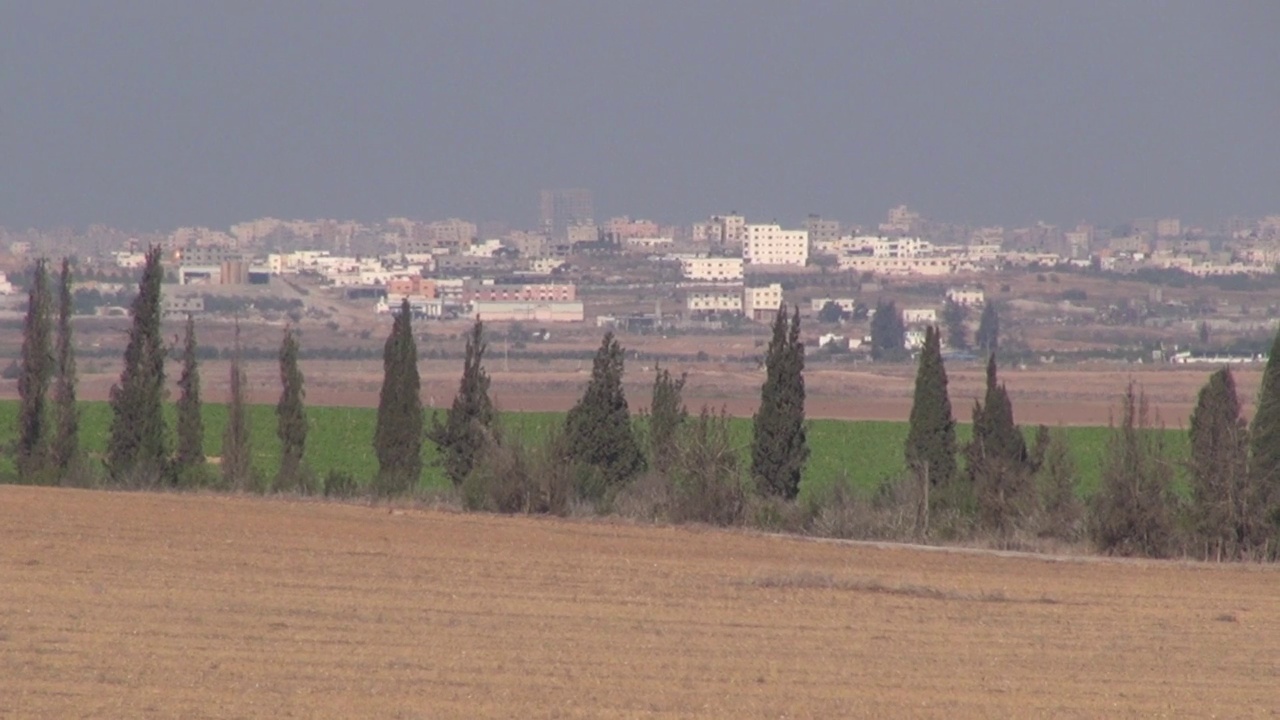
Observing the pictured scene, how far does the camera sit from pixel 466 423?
107 feet

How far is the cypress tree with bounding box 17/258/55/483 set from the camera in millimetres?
32344

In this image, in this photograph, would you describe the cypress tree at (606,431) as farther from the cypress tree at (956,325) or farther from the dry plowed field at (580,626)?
the cypress tree at (956,325)

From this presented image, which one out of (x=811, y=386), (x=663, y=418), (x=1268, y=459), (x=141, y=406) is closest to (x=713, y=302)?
(x=811, y=386)

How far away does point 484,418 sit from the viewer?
3244cm

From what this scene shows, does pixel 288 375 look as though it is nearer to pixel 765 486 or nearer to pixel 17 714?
pixel 765 486

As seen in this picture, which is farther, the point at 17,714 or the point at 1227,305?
the point at 1227,305

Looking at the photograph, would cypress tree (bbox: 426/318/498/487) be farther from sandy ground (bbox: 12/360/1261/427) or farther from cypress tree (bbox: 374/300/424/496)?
sandy ground (bbox: 12/360/1261/427)

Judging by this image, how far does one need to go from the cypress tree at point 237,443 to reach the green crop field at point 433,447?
4108 millimetres

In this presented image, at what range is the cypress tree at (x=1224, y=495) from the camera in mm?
24797

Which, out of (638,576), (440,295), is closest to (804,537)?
(638,576)

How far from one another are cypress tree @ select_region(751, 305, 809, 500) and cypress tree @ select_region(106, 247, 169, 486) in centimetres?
953

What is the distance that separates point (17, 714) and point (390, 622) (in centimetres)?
431

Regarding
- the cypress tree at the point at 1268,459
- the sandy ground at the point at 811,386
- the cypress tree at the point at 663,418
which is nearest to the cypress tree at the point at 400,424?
the cypress tree at the point at 663,418

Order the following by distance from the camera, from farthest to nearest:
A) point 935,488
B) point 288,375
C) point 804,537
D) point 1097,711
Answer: point 288,375
point 935,488
point 804,537
point 1097,711
